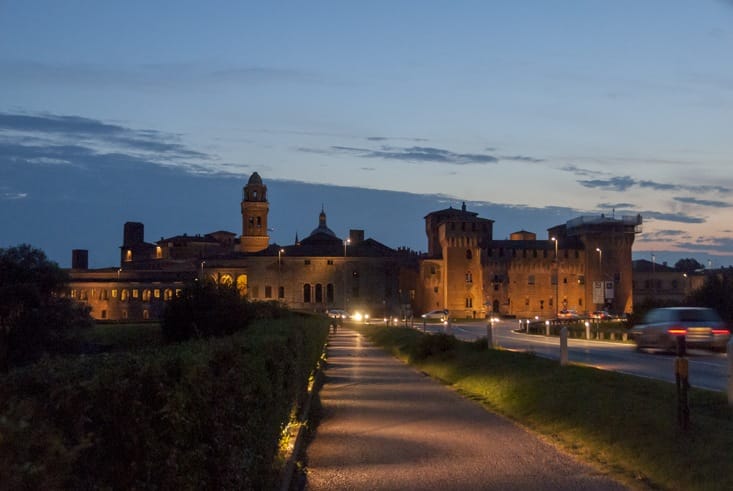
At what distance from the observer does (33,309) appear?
180 ft

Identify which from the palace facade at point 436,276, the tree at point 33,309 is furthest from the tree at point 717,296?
the palace facade at point 436,276

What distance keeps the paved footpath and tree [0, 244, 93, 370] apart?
27452 mm

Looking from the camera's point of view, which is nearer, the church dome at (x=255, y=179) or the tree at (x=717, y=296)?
the tree at (x=717, y=296)

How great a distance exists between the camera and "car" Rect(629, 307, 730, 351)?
102ft

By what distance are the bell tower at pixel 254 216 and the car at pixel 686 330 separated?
381ft

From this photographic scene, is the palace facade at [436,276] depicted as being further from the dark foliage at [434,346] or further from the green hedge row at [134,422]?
the green hedge row at [134,422]

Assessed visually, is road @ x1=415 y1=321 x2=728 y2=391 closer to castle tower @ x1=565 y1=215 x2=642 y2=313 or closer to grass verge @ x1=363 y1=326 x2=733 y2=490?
grass verge @ x1=363 y1=326 x2=733 y2=490

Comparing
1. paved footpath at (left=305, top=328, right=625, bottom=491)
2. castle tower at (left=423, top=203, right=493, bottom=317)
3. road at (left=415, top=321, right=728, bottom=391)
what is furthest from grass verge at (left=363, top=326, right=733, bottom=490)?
castle tower at (left=423, top=203, right=493, bottom=317)

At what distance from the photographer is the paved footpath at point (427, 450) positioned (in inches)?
443

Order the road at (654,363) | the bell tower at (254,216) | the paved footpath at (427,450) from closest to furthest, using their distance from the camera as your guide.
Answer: the paved footpath at (427,450) → the road at (654,363) → the bell tower at (254,216)

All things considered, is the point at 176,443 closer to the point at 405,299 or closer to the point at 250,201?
the point at 405,299

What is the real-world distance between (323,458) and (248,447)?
194 inches

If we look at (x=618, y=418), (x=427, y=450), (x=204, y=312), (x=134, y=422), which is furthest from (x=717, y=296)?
(x=134, y=422)

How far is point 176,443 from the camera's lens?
6.11m
